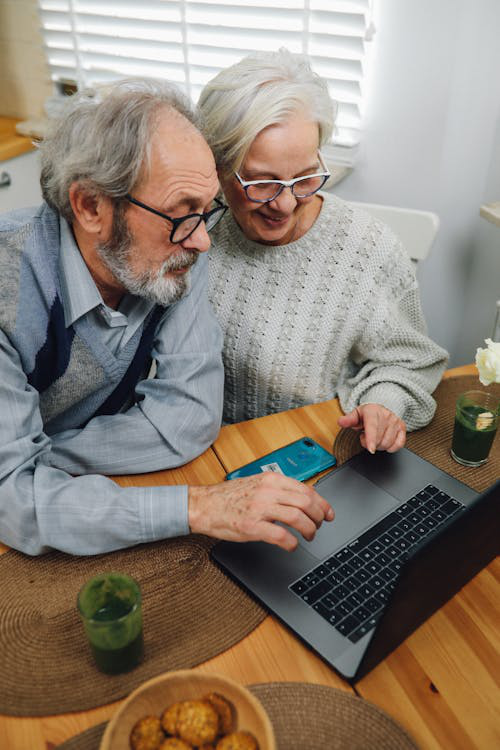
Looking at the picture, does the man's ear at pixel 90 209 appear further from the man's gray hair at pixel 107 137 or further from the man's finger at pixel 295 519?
the man's finger at pixel 295 519

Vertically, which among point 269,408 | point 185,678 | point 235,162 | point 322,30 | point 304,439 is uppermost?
point 322,30

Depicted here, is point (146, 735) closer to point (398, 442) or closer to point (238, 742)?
point (238, 742)

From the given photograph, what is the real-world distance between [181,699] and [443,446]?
727 millimetres

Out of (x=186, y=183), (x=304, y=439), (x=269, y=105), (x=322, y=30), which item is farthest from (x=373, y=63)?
(x=304, y=439)

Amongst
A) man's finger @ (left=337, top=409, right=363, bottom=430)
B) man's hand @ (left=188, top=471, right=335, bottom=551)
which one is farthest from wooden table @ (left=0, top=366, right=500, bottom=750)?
man's finger @ (left=337, top=409, right=363, bottom=430)

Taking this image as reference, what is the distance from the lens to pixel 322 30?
6.13 ft

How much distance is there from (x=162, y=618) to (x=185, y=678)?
217mm

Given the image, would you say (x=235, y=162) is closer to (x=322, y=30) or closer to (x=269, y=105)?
(x=269, y=105)

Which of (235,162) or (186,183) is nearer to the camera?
(186,183)

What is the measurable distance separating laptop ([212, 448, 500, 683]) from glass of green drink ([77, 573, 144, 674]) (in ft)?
0.58

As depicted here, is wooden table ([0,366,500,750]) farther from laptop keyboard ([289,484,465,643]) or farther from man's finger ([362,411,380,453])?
A: man's finger ([362,411,380,453])

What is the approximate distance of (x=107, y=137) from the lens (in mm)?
1008

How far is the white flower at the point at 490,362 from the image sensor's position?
101 centimetres

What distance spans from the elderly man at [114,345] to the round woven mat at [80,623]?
0.03 m
